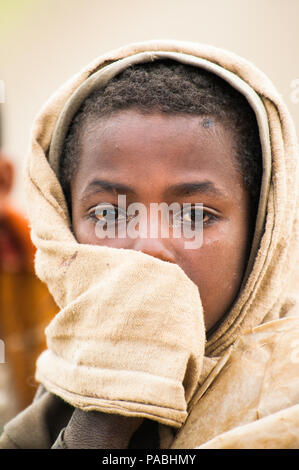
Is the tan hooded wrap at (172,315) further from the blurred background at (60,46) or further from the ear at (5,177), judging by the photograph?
the ear at (5,177)

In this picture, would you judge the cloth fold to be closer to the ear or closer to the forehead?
the forehead

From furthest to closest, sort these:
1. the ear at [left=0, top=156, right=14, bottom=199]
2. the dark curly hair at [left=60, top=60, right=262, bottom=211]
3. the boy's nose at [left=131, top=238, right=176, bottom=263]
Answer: the ear at [left=0, top=156, right=14, bottom=199] → the dark curly hair at [left=60, top=60, right=262, bottom=211] → the boy's nose at [left=131, top=238, right=176, bottom=263]

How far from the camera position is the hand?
1.15 m

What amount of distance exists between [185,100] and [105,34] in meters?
4.12

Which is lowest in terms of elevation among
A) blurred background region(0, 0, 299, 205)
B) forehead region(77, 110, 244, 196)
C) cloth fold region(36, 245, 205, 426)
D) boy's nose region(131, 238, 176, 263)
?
cloth fold region(36, 245, 205, 426)

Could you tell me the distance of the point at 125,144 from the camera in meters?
1.30

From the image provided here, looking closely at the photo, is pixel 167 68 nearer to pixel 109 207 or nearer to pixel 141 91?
pixel 141 91

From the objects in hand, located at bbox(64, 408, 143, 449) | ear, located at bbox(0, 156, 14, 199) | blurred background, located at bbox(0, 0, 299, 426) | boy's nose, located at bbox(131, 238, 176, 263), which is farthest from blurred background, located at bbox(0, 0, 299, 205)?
hand, located at bbox(64, 408, 143, 449)

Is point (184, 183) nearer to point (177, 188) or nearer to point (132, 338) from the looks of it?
point (177, 188)

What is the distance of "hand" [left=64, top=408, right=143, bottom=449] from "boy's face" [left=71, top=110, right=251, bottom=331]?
1.08 feet

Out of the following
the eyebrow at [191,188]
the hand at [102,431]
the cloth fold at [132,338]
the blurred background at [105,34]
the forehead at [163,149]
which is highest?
the blurred background at [105,34]

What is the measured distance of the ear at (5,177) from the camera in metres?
4.53

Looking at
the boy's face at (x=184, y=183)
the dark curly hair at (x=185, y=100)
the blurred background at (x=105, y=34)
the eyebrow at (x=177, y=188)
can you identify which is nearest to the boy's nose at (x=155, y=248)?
the boy's face at (x=184, y=183)

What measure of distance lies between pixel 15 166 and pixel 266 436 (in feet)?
14.1
